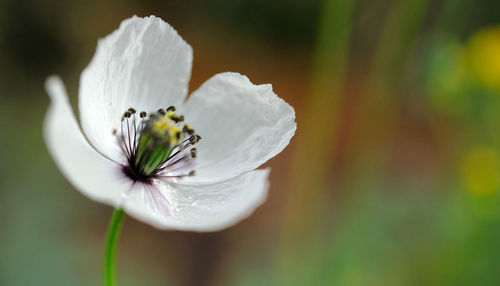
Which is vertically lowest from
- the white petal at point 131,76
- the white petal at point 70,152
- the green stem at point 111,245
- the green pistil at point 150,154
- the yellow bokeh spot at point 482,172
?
the green stem at point 111,245

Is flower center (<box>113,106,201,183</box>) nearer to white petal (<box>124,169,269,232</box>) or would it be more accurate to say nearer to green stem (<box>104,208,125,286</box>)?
white petal (<box>124,169,269,232</box>)

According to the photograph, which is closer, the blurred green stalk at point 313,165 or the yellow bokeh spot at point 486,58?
the blurred green stalk at point 313,165

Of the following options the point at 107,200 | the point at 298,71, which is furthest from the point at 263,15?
the point at 107,200

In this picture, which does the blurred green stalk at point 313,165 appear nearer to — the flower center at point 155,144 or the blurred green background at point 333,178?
the blurred green background at point 333,178

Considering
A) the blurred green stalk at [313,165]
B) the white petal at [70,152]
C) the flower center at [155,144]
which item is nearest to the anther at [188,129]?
the flower center at [155,144]

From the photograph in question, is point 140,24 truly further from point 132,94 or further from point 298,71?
point 298,71

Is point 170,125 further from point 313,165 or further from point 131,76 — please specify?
point 313,165
